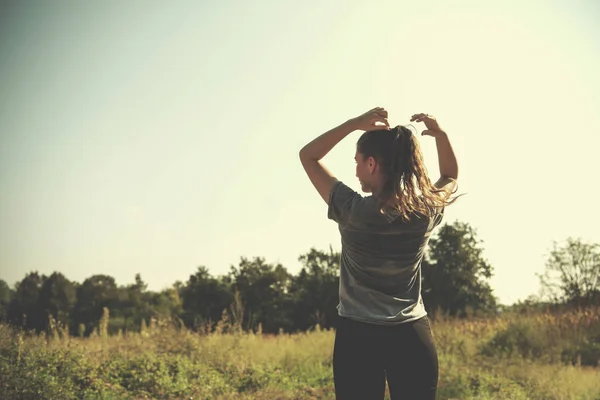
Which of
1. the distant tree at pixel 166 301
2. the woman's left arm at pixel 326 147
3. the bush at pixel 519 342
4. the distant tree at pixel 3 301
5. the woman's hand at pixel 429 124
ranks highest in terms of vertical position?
the woman's hand at pixel 429 124

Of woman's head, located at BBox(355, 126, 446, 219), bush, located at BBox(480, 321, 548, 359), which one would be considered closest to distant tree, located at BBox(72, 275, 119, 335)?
bush, located at BBox(480, 321, 548, 359)

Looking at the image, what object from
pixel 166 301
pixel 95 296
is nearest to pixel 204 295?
pixel 166 301

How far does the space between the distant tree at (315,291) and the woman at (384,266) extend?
2425cm

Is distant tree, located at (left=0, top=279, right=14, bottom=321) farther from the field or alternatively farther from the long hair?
the long hair

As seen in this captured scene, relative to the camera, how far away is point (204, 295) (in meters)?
30.2

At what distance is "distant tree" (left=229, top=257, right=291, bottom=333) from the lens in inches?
1148

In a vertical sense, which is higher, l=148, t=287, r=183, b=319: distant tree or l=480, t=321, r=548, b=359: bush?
l=148, t=287, r=183, b=319: distant tree

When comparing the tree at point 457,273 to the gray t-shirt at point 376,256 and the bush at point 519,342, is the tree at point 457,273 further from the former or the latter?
the gray t-shirt at point 376,256

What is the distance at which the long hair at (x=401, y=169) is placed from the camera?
83.5 inches

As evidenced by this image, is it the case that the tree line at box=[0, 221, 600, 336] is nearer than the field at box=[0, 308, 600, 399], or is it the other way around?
the field at box=[0, 308, 600, 399]

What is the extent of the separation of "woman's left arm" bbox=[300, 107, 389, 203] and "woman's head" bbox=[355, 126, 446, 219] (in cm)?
7

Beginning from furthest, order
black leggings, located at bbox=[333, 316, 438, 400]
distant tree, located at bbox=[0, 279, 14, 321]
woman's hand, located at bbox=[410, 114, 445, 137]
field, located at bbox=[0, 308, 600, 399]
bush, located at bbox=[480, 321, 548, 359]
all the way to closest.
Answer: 1. bush, located at bbox=[480, 321, 548, 359]
2. distant tree, located at bbox=[0, 279, 14, 321]
3. field, located at bbox=[0, 308, 600, 399]
4. woman's hand, located at bbox=[410, 114, 445, 137]
5. black leggings, located at bbox=[333, 316, 438, 400]

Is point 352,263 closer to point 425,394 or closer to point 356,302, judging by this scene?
point 356,302

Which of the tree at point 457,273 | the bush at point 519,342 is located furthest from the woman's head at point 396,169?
the tree at point 457,273
